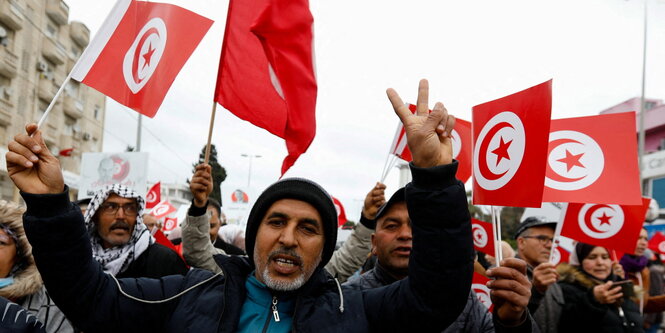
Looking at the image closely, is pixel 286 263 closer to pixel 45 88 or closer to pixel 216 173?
pixel 45 88

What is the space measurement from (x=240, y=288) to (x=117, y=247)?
1705mm

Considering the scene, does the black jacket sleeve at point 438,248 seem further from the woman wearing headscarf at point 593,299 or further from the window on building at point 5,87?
the window on building at point 5,87

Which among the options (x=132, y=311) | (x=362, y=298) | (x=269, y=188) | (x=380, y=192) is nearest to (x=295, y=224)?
(x=269, y=188)

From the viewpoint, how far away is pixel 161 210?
974cm

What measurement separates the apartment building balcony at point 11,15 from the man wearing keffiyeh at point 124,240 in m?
23.0

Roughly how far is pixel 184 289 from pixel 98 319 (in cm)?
30

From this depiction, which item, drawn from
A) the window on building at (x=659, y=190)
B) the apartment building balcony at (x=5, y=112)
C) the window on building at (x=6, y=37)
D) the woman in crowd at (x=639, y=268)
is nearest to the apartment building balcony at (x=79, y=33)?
the window on building at (x=6, y=37)

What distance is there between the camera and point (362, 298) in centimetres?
200

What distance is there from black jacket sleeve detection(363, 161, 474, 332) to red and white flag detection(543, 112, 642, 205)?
1.61 meters

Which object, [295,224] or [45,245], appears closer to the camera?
[45,245]

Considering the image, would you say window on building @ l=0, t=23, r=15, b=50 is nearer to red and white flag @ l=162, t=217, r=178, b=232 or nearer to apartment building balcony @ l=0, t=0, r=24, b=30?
apartment building balcony @ l=0, t=0, r=24, b=30

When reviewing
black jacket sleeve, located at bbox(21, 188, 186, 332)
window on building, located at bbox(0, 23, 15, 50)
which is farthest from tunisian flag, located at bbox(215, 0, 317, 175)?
window on building, located at bbox(0, 23, 15, 50)

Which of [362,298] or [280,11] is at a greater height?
[280,11]

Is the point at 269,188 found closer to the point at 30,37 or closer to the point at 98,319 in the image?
the point at 98,319
